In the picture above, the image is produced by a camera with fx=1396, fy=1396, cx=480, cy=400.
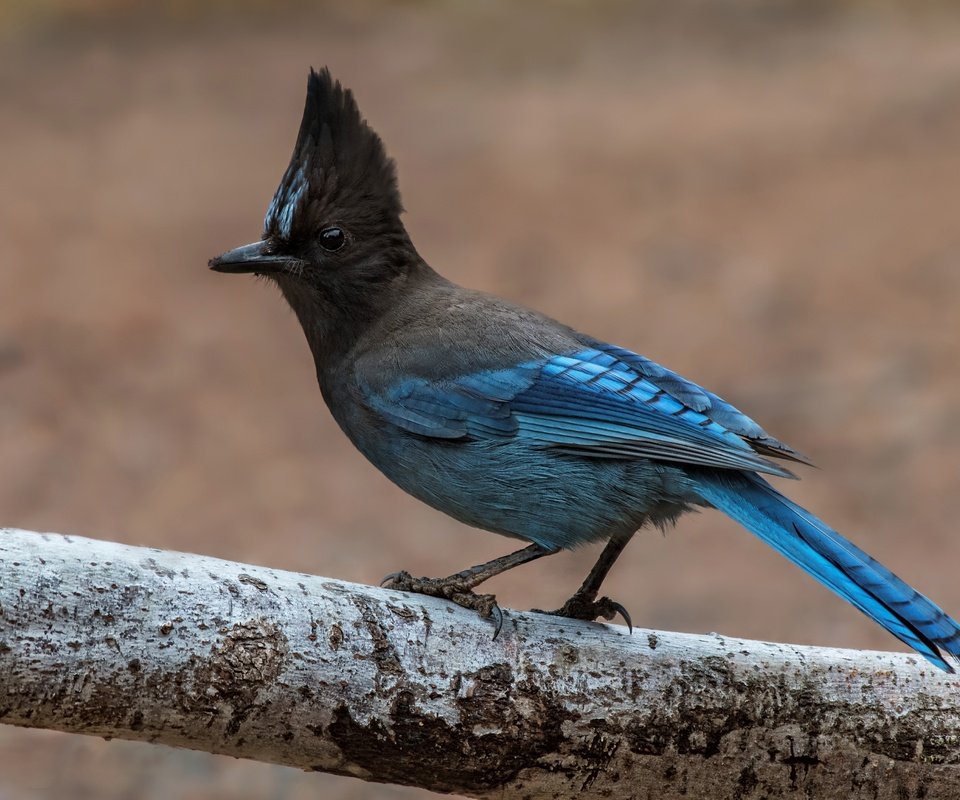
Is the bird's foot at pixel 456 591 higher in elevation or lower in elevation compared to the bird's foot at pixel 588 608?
lower

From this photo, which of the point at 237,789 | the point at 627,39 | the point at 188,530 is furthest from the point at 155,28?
the point at 237,789

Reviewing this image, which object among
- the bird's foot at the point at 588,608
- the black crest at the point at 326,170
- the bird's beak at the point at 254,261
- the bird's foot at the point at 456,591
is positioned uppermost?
the black crest at the point at 326,170

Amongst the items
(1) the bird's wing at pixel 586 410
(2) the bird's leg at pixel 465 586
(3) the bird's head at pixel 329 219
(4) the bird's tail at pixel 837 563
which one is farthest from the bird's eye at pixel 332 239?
(4) the bird's tail at pixel 837 563

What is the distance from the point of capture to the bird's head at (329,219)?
12.9 feet

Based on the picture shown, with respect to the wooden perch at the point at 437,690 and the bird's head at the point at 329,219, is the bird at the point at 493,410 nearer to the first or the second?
the bird's head at the point at 329,219

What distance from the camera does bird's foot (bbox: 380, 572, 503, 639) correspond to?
10.7 ft

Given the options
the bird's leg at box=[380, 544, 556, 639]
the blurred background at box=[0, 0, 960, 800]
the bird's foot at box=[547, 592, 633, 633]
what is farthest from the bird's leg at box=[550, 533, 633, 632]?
the blurred background at box=[0, 0, 960, 800]

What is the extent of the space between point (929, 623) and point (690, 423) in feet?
2.66

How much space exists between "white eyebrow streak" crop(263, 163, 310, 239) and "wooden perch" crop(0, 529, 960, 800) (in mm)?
1219

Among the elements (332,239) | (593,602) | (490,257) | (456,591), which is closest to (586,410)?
(593,602)

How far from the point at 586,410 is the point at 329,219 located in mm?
945

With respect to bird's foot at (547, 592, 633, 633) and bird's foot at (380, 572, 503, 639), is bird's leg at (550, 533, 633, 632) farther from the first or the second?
Result: bird's foot at (380, 572, 503, 639)

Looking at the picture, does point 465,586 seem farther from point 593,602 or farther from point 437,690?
point 593,602

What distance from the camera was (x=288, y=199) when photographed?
12.9 feet
